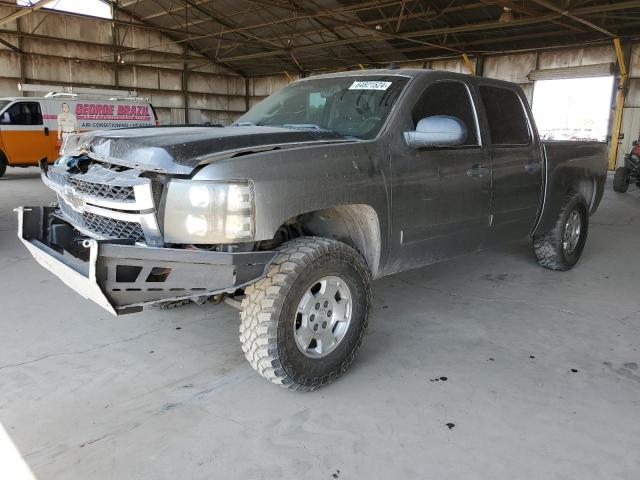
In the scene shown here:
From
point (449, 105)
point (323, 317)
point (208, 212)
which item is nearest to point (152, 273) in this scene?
point (208, 212)

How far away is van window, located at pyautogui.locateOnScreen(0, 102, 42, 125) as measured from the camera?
13.1m

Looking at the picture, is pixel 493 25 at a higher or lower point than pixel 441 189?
higher

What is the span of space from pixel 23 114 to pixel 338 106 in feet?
42.1

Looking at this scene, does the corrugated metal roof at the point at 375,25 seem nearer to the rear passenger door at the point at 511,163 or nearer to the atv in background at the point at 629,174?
the atv in background at the point at 629,174

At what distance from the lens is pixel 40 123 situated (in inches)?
534

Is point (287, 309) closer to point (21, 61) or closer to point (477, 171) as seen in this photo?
point (477, 171)

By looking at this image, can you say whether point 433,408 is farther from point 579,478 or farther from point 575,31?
point 575,31

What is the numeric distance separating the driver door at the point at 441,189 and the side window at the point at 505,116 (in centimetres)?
24

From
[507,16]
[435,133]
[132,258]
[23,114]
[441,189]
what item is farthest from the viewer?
[507,16]

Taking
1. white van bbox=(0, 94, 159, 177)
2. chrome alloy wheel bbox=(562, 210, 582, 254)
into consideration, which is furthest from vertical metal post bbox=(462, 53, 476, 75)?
chrome alloy wheel bbox=(562, 210, 582, 254)

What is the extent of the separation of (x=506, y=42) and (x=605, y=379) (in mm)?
18617

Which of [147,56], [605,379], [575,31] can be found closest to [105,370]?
[605,379]

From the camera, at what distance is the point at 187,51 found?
89.9ft

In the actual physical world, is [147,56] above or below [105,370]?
above
